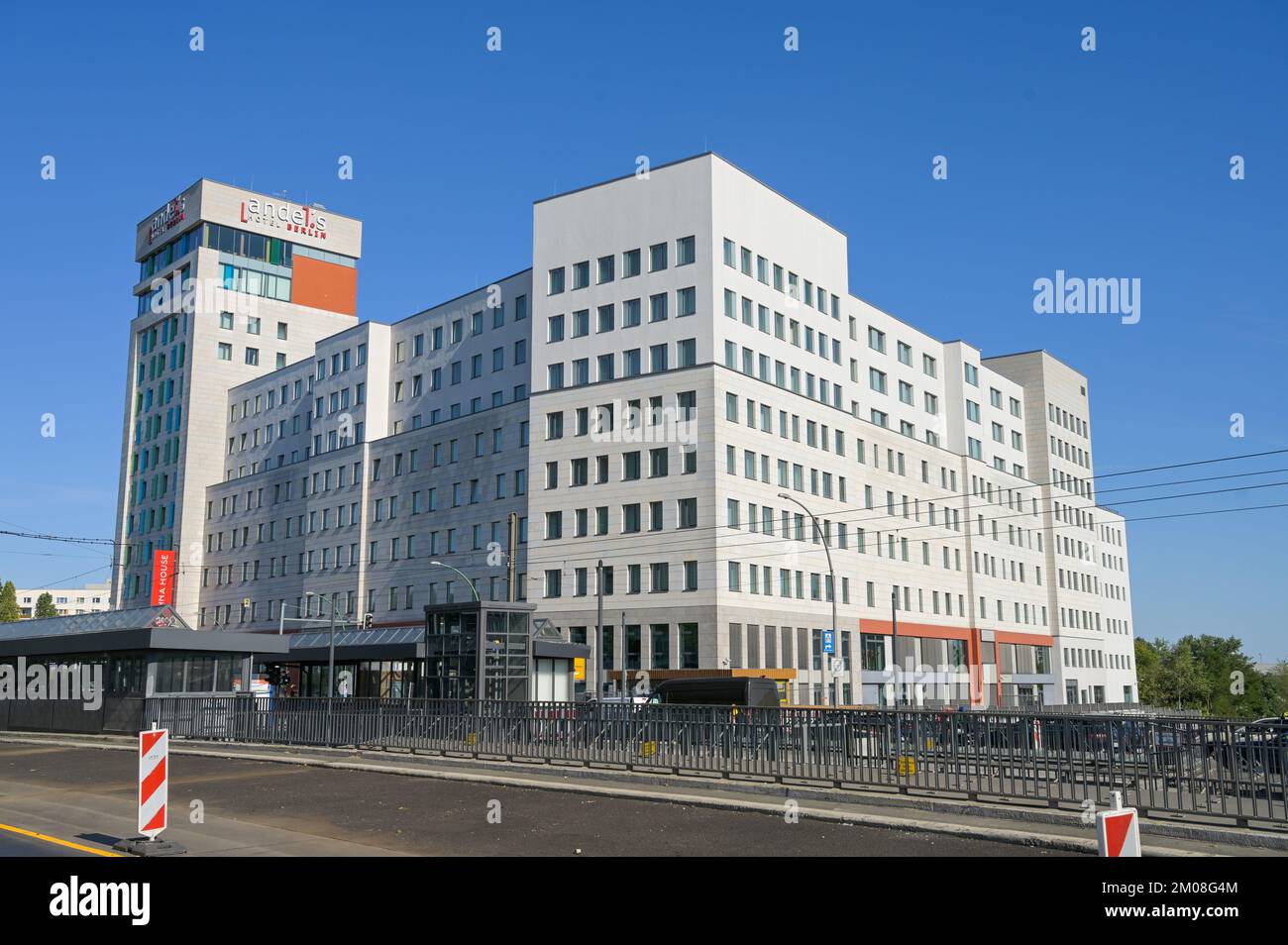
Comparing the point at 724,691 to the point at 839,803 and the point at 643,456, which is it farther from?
the point at 643,456

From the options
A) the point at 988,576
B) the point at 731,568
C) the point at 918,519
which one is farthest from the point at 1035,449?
the point at 731,568

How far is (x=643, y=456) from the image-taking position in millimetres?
64188

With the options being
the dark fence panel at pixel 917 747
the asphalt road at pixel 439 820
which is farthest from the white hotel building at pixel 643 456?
the asphalt road at pixel 439 820

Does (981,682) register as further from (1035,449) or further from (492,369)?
(492,369)

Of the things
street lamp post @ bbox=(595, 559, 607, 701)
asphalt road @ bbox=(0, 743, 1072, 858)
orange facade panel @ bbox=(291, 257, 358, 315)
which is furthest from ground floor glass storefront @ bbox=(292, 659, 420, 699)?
orange facade panel @ bbox=(291, 257, 358, 315)

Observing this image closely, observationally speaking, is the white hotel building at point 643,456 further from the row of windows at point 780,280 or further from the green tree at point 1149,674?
the green tree at point 1149,674

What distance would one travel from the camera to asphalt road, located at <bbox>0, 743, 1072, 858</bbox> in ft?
43.8

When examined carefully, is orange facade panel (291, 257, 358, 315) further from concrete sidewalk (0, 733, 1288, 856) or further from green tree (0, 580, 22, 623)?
concrete sidewalk (0, 733, 1288, 856)

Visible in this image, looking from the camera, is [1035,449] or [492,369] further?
[1035,449]

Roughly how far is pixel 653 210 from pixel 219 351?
2101 inches

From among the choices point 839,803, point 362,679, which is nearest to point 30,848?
point 839,803

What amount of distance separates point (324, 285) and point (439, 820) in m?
95.6

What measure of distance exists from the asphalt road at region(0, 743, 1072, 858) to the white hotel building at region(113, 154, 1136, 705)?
74.3 ft
